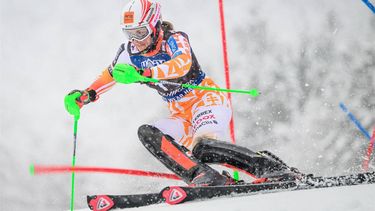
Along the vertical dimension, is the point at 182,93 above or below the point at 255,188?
above

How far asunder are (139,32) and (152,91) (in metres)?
8.38

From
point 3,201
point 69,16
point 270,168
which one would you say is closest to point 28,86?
point 69,16

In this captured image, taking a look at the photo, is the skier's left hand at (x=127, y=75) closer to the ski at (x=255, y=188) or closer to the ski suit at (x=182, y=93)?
the ski suit at (x=182, y=93)

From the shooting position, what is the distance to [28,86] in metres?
12.8

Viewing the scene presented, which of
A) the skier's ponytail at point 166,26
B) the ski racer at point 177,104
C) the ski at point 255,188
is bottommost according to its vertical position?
the ski at point 255,188

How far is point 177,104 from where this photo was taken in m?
4.54

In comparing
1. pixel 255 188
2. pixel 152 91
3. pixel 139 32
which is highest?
pixel 152 91

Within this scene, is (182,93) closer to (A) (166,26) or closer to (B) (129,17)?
(A) (166,26)

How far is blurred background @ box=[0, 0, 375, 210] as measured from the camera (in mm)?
12062

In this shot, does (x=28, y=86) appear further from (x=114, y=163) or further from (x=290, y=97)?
(x=290, y=97)

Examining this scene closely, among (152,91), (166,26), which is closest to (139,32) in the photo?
(166,26)

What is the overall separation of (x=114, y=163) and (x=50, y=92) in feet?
7.62

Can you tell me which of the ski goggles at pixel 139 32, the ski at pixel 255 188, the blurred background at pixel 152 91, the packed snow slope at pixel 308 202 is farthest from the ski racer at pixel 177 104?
the blurred background at pixel 152 91

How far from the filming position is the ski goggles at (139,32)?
4.17m
